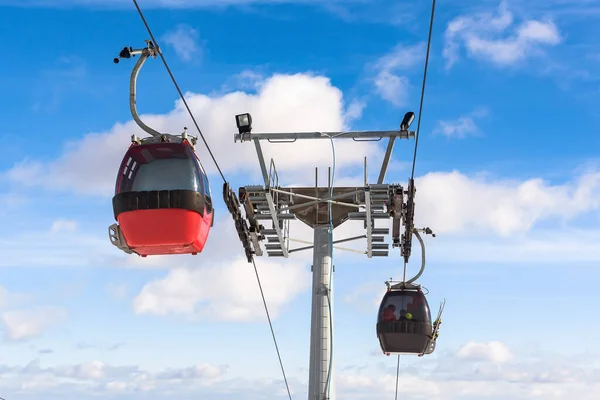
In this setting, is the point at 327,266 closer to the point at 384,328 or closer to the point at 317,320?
the point at 317,320

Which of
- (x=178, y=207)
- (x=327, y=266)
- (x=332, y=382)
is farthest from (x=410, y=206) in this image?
(x=178, y=207)

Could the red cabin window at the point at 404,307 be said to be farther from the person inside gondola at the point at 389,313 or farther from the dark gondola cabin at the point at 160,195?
the dark gondola cabin at the point at 160,195

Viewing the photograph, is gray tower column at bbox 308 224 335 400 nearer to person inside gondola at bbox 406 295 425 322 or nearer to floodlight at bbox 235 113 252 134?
person inside gondola at bbox 406 295 425 322

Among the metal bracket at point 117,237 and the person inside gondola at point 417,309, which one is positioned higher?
the person inside gondola at point 417,309

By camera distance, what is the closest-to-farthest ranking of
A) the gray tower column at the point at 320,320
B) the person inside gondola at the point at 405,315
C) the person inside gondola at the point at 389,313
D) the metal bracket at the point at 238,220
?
the metal bracket at the point at 238,220, the gray tower column at the point at 320,320, the person inside gondola at the point at 405,315, the person inside gondola at the point at 389,313

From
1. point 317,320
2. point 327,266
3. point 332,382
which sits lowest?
point 332,382

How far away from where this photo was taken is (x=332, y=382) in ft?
60.3

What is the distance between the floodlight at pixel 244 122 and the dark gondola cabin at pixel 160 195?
5111mm

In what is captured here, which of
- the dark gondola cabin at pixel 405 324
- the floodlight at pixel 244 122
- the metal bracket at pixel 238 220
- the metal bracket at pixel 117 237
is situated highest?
the floodlight at pixel 244 122

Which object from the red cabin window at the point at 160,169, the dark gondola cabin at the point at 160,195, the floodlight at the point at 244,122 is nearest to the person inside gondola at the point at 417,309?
the floodlight at the point at 244,122

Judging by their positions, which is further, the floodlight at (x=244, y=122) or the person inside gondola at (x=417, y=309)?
the person inside gondola at (x=417, y=309)

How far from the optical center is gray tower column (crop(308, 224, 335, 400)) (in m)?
18.3

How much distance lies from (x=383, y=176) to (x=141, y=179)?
22.0ft

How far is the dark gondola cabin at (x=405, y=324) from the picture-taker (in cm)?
2108
